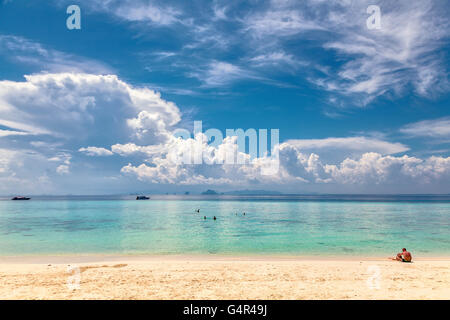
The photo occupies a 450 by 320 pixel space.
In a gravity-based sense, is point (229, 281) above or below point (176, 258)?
above

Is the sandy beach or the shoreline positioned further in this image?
the shoreline

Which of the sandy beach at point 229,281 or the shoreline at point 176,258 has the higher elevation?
the sandy beach at point 229,281

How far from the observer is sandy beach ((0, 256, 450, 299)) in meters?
13.9

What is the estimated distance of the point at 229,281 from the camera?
1644 cm

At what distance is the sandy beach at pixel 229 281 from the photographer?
13.9 meters

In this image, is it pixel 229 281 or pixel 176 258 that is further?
pixel 176 258

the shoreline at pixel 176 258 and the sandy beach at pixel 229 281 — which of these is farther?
the shoreline at pixel 176 258

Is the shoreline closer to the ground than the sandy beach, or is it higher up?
closer to the ground

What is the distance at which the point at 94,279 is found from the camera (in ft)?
55.1
